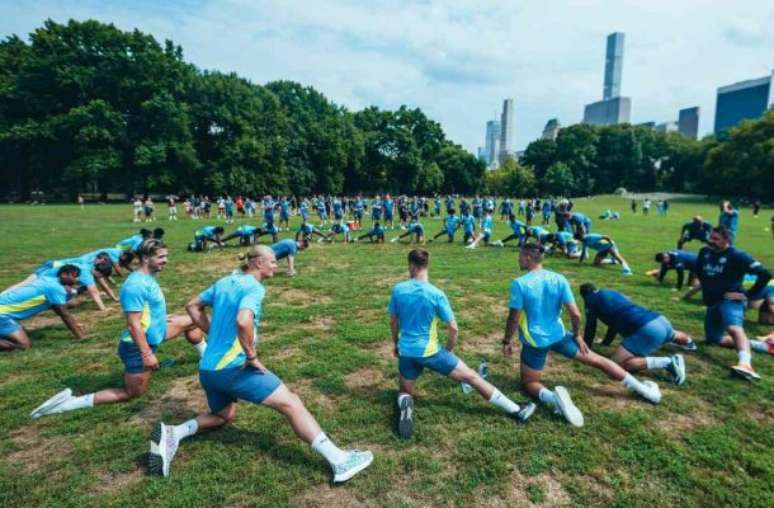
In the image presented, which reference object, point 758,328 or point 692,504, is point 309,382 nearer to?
point 692,504

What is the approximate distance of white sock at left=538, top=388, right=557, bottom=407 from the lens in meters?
4.54

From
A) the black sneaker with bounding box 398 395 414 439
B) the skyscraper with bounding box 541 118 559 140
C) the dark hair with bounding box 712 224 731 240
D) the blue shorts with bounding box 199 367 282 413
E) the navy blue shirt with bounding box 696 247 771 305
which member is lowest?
the black sneaker with bounding box 398 395 414 439

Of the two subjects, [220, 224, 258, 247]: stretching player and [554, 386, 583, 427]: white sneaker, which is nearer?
[554, 386, 583, 427]: white sneaker

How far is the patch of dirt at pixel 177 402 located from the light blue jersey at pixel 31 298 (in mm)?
2842

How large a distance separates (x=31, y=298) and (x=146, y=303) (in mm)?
3246

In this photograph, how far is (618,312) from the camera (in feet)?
18.5

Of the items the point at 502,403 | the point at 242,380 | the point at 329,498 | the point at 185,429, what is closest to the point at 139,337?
the point at 185,429

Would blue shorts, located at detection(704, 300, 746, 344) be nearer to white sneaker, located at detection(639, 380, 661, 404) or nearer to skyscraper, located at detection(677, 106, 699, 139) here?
white sneaker, located at detection(639, 380, 661, 404)

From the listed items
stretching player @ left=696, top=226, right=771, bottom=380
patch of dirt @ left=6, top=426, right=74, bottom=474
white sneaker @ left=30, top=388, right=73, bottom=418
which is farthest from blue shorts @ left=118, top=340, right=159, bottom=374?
stretching player @ left=696, top=226, right=771, bottom=380

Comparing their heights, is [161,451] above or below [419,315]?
below

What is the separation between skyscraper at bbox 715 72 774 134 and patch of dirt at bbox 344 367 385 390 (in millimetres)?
165779

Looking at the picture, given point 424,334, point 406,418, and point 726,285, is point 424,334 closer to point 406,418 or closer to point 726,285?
point 406,418

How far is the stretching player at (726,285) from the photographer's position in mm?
5957

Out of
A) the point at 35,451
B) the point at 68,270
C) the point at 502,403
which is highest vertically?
the point at 68,270
